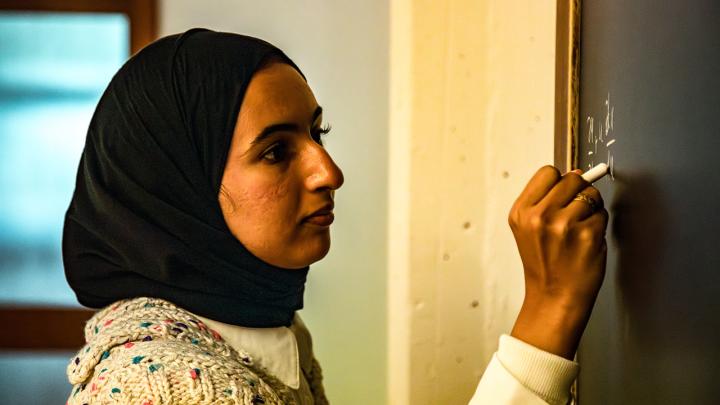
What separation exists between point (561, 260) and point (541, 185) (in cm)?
8

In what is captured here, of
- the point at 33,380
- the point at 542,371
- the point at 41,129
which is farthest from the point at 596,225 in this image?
the point at 33,380

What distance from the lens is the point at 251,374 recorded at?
0.93 meters

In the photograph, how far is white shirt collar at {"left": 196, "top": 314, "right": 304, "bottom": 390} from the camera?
106 cm

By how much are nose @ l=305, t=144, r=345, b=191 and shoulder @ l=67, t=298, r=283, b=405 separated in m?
0.22

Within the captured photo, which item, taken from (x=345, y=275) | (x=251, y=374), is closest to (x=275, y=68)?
(x=251, y=374)

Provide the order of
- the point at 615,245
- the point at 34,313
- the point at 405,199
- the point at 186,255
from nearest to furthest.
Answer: the point at 615,245 < the point at 186,255 < the point at 405,199 < the point at 34,313

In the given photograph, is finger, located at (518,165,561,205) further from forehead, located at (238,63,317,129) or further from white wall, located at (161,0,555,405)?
white wall, located at (161,0,555,405)

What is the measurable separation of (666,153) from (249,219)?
1.67 ft

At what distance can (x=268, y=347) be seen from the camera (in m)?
1.08

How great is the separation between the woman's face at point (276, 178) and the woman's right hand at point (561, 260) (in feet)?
0.91

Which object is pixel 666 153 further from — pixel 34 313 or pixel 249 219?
pixel 34 313

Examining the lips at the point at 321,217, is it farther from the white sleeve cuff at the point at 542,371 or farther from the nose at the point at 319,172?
the white sleeve cuff at the point at 542,371

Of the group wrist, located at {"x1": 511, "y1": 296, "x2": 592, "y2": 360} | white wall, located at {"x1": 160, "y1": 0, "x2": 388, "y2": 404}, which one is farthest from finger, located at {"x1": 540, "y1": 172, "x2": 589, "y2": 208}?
white wall, located at {"x1": 160, "y1": 0, "x2": 388, "y2": 404}

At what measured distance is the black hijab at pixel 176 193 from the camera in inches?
40.4
